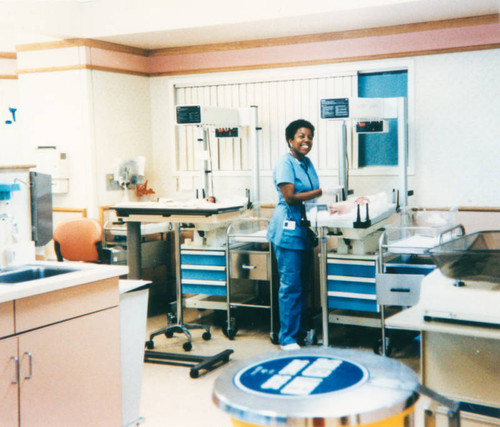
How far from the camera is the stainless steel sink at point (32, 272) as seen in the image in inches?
127

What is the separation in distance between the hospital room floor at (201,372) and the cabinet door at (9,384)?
906 millimetres

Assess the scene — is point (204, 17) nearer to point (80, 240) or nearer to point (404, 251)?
point (80, 240)

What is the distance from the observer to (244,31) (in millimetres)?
5586

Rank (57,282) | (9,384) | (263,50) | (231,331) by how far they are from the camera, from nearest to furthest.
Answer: (9,384) → (57,282) → (231,331) → (263,50)

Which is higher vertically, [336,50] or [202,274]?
[336,50]

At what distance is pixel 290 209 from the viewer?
461 cm

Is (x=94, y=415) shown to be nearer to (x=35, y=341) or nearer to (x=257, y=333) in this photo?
(x=35, y=341)

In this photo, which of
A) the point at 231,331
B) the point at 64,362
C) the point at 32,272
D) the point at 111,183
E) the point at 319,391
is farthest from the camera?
the point at 111,183

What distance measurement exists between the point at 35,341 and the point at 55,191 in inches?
133

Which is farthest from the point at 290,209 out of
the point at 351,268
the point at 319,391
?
the point at 319,391

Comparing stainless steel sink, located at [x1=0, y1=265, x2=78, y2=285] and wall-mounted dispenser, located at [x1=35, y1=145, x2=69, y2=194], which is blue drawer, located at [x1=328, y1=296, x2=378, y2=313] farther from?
wall-mounted dispenser, located at [x1=35, y1=145, x2=69, y2=194]

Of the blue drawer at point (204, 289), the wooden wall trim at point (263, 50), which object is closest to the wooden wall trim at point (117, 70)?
the wooden wall trim at point (263, 50)

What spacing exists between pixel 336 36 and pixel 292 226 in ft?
6.74

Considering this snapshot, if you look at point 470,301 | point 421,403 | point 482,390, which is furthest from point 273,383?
point 421,403
